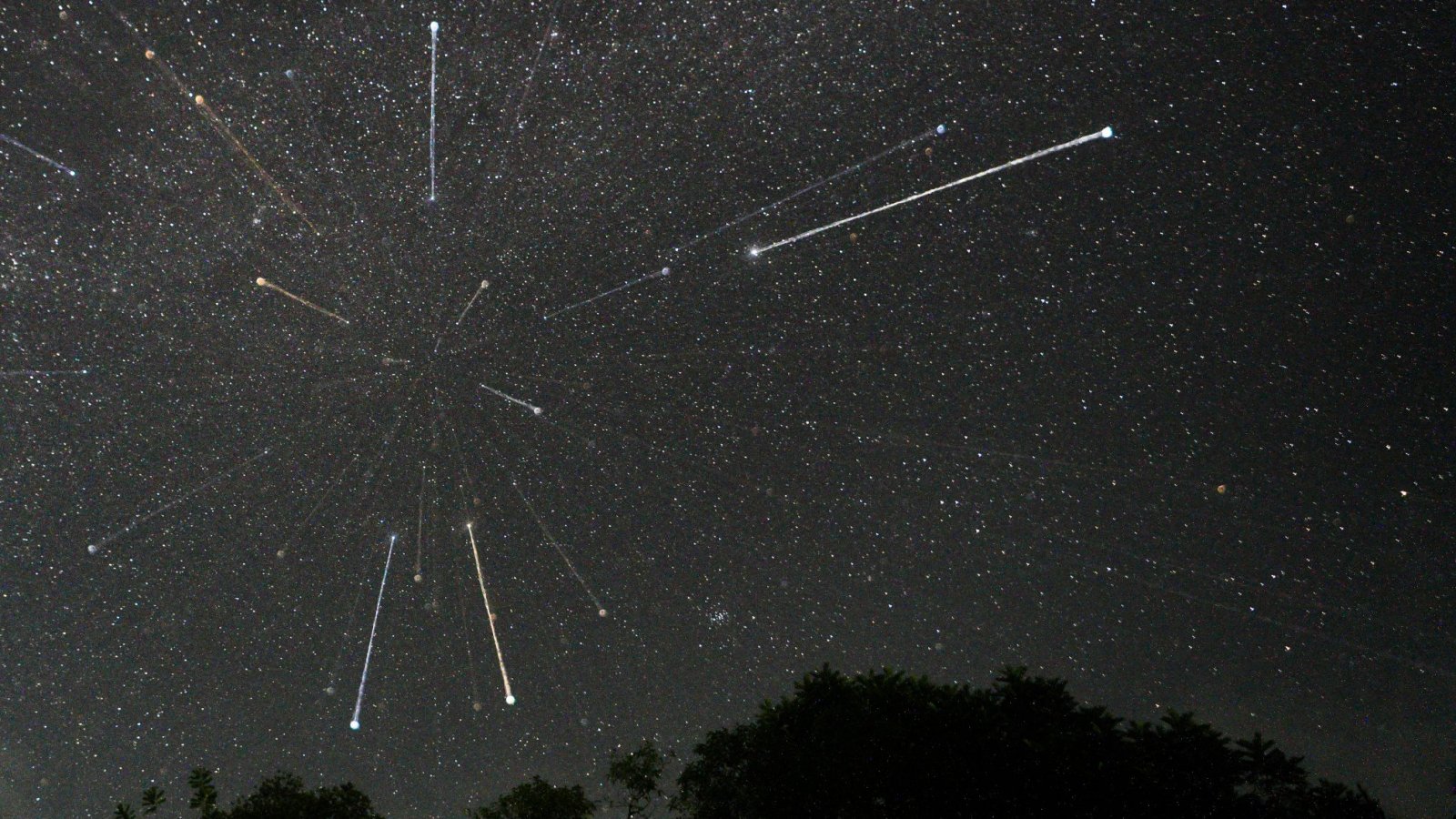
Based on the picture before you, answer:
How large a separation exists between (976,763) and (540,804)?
10552 mm

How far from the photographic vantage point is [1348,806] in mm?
9750

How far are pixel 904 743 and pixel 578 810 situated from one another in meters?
9.16

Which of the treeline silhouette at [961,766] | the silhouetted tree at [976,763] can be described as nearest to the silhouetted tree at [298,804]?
the treeline silhouette at [961,766]

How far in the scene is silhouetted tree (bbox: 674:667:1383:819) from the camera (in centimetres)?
1018

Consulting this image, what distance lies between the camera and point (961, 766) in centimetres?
1169

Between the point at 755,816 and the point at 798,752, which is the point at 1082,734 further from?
the point at 755,816

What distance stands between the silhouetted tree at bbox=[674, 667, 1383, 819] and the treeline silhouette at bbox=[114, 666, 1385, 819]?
0.02 metres

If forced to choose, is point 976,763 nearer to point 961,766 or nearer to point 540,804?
point 961,766

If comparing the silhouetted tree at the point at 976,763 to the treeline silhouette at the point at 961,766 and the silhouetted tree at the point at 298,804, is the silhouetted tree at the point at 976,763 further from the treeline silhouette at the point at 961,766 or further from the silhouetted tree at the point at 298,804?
the silhouetted tree at the point at 298,804

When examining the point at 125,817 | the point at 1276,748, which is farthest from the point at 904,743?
the point at 125,817

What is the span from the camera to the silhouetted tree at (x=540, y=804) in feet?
57.9

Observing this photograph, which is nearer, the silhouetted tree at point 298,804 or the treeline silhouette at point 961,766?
the treeline silhouette at point 961,766

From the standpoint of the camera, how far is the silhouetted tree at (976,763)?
10.2 metres

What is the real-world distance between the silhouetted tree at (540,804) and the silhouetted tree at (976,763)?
4240 millimetres
